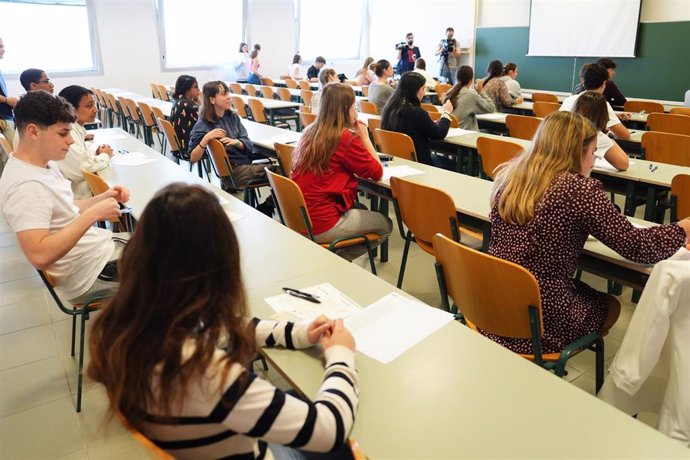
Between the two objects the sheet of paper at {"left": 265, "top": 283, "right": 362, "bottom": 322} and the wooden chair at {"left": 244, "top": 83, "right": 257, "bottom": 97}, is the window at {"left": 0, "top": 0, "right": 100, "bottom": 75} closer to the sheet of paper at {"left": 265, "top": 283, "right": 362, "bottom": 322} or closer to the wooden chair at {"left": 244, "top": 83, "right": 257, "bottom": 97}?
the wooden chair at {"left": 244, "top": 83, "right": 257, "bottom": 97}

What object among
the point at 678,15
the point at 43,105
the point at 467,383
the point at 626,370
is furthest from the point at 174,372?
the point at 678,15

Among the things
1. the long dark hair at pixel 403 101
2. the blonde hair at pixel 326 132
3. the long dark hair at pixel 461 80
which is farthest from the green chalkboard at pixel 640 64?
the blonde hair at pixel 326 132

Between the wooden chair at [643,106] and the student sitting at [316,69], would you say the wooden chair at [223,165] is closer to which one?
the wooden chair at [643,106]

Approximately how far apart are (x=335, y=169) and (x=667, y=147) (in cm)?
264

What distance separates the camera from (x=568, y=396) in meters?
1.19

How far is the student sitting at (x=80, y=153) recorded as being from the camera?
128 inches

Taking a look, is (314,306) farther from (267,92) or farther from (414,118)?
(267,92)

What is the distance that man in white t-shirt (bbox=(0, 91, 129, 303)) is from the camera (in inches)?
74.4

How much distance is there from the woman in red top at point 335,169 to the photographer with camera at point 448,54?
31.4 feet

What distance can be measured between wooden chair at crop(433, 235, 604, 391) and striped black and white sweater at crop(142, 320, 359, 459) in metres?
0.78

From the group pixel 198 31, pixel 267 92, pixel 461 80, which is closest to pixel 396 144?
→ pixel 461 80

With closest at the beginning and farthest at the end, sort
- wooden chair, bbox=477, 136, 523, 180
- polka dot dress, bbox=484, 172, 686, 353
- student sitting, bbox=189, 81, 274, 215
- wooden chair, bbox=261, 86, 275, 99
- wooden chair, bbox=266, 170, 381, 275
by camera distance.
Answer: polka dot dress, bbox=484, 172, 686, 353
wooden chair, bbox=266, 170, 381, 275
wooden chair, bbox=477, 136, 523, 180
student sitting, bbox=189, 81, 274, 215
wooden chair, bbox=261, 86, 275, 99

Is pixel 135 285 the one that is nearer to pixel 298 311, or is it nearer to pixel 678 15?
pixel 298 311

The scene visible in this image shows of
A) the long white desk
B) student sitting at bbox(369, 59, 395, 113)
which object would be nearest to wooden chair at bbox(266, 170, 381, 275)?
the long white desk
